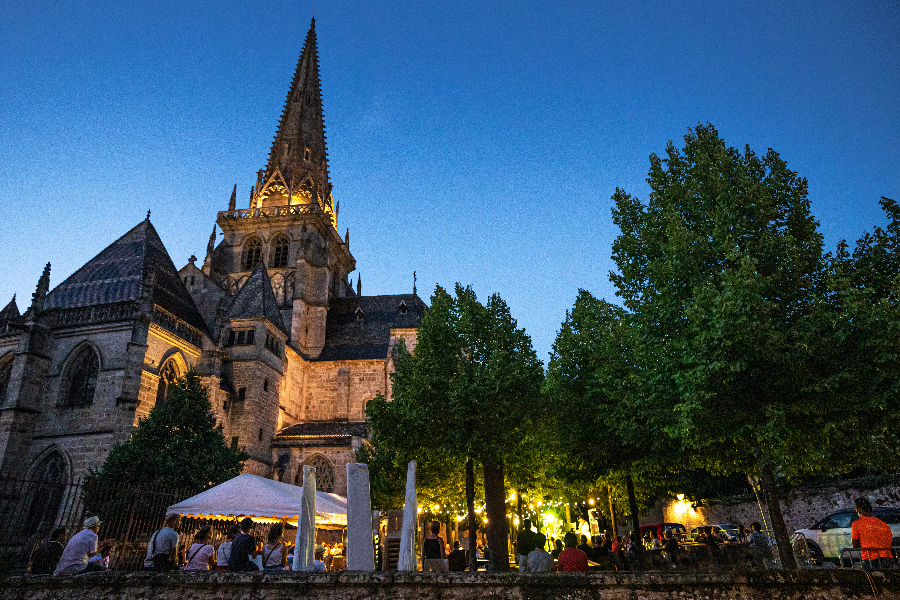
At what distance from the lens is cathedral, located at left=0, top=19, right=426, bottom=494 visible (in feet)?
72.9

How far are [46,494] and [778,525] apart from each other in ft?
82.1

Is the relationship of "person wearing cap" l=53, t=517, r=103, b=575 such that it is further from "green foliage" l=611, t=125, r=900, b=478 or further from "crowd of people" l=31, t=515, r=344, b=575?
"green foliage" l=611, t=125, r=900, b=478

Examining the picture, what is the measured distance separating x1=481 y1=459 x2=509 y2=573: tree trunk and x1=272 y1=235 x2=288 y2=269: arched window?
30499 mm

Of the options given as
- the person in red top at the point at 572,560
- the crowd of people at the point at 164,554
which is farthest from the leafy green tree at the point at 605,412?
the crowd of people at the point at 164,554

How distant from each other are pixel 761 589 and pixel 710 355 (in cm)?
582

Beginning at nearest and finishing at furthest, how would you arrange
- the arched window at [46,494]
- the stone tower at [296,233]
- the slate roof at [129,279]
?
the arched window at [46,494] < the slate roof at [129,279] < the stone tower at [296,233]

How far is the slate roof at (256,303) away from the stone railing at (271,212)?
10292mm

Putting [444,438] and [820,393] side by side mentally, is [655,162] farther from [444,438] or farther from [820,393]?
[444,438]

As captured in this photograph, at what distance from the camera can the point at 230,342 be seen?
30500mm

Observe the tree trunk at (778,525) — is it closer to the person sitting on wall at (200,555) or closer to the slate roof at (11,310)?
the person sitting on wall at (200,555)

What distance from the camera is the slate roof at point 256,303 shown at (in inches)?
1222

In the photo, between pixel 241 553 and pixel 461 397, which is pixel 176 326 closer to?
pixel 461 397

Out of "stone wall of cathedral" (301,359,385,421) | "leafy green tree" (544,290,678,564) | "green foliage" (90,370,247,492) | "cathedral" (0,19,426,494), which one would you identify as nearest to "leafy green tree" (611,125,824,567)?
"leafy green tree" (544,290,678,564)

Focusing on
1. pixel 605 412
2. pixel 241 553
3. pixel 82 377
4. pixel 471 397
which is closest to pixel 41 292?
pixel 82 377
